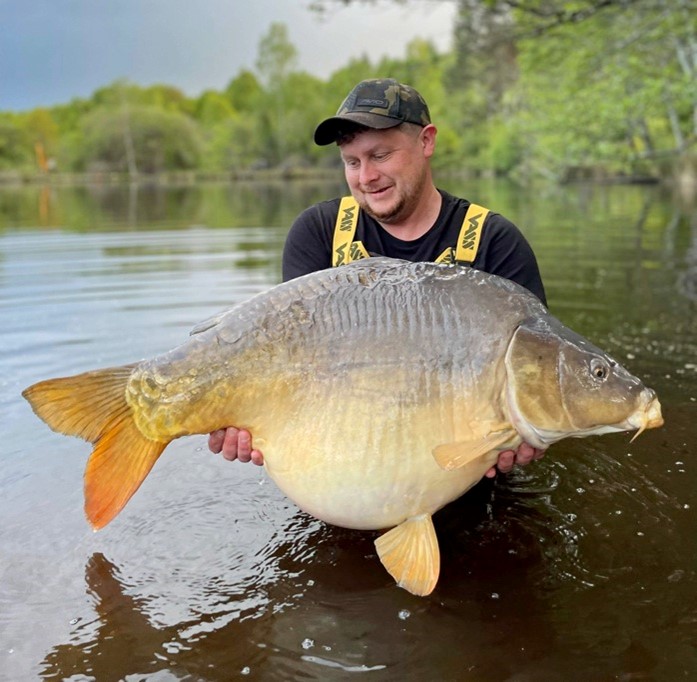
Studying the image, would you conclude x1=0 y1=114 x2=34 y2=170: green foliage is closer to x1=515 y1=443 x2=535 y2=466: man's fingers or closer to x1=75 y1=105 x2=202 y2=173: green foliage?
x1=75 y1=105 x2=202 y2=173: green foliage

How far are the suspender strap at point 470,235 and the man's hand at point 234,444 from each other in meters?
1.34

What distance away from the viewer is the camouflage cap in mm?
2957

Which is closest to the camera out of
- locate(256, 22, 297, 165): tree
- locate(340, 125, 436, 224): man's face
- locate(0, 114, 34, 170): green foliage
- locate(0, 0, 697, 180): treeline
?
locate(340, 125, 436, 224): man's face

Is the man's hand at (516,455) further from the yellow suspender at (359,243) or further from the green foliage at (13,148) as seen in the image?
the green foliage at (13,148)

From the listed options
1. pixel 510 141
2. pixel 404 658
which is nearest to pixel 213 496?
pixel 404 658

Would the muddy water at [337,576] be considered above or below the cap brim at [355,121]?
below

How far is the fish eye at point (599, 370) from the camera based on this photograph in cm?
214

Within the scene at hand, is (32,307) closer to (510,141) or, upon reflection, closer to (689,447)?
(689,447)

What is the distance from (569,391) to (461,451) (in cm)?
36

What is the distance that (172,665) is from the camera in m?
2.12

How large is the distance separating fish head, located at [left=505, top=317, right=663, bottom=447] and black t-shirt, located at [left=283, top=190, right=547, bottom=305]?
→ 1066mm

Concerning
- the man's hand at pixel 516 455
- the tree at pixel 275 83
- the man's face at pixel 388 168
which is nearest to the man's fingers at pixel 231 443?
the man's hand at pixel 516 455

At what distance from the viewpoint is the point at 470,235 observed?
10.6 feet

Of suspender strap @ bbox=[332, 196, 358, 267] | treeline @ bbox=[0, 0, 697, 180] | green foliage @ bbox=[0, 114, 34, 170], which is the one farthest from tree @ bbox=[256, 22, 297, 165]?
suspender strap @ bbox=[332, 196, 358, 267]
